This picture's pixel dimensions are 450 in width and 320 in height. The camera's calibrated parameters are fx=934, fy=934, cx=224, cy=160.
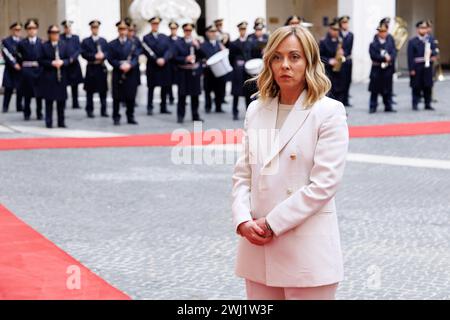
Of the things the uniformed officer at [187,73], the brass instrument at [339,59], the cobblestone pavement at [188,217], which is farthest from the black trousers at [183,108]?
the cobblestone pavement at [188,217]

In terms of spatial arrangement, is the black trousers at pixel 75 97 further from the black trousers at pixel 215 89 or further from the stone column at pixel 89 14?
the stone column at pixel 89 14

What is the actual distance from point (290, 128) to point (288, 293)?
0.61 m

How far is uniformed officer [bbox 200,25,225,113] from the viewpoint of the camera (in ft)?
58.6

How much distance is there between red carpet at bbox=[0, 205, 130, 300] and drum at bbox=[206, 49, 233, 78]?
32.3 feet

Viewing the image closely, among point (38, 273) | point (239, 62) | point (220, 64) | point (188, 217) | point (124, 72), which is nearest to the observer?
point (38, 273)

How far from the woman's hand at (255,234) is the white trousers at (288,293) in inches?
8.0

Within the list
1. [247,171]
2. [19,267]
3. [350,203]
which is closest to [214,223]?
[350,203]

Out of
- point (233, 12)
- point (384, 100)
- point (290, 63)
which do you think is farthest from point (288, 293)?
point (233, 12)

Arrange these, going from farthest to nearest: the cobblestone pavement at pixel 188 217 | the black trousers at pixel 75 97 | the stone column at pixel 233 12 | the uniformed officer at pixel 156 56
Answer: the stone column at pixel 233 12 → the black trousers at pixel 75 97 → the uniformed officer at pixel 156 56 → the cobblestone pavement at pixel 188 217

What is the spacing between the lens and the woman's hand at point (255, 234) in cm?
340

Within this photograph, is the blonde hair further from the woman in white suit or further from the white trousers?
the white trousers

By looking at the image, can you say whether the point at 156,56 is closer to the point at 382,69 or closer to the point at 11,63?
the point at 11,63

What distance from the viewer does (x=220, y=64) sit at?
55.6ft

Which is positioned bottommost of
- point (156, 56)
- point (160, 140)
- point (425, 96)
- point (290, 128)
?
point (160, 140)
